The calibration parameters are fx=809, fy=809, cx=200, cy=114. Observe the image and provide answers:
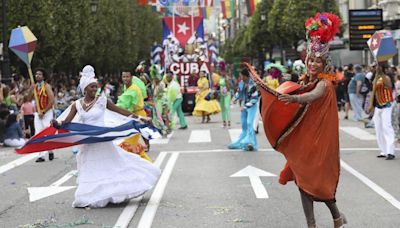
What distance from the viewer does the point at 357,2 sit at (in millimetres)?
52156

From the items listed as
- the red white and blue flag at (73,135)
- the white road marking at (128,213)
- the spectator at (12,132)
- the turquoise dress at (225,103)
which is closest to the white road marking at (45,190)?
the red white and blue flag at (73,135)

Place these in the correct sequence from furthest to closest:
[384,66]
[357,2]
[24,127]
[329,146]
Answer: [357,2] → [24,127] → [384,66] → [329,146]

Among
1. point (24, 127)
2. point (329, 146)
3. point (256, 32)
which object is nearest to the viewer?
point (329, 146)

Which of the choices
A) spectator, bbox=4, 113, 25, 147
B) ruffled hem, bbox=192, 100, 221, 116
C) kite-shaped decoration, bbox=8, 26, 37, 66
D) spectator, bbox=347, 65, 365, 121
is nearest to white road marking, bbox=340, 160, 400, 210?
kite-shaped decoration, bbox=8, 26, 37, 66

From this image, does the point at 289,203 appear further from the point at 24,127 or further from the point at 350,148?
the point at 24,127

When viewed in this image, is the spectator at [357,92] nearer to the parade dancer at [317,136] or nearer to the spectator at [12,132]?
the spectator at [12,132]

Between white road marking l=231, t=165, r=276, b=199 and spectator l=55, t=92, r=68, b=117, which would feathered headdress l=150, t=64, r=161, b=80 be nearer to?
spectator l=55, t=92, r=68, b=117

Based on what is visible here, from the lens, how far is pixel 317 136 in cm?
764

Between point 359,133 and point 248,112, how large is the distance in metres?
5.39

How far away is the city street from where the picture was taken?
8820 millimetres

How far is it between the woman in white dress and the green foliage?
25190 mm

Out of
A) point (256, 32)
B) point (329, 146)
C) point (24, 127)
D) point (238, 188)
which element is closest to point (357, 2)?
point (256, 32)

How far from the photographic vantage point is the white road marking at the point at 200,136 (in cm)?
1989

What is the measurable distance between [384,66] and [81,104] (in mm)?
6778
